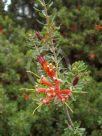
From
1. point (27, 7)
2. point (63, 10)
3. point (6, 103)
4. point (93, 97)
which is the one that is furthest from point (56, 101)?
point (27, 7)

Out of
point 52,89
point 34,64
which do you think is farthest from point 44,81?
point 34,64

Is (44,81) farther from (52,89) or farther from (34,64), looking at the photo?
(34,64)

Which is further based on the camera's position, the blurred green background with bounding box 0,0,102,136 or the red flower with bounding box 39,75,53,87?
the blurred green background with bounding box 0,0,102,136

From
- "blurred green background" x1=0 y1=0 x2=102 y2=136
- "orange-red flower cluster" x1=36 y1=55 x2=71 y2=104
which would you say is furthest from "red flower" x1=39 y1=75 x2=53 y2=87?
"blurred green background" x1=0 y1=0 x2=102 y2=136

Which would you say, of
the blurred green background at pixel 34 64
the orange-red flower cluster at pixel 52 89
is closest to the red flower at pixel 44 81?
the orange-red flower cluster at pixel 52 89

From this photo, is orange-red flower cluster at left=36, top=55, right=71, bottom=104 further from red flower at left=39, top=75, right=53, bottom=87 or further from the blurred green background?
the blurred green background

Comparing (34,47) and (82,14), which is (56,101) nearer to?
(34,47)

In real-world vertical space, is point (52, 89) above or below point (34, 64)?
below

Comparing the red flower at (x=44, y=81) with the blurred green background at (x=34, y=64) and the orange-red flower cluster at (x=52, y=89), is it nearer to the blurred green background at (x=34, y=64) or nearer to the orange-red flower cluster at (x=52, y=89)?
the orange-red flower cluster at (x=52, y=89)

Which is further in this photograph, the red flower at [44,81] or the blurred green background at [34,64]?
the blurred green background at [34,64]
